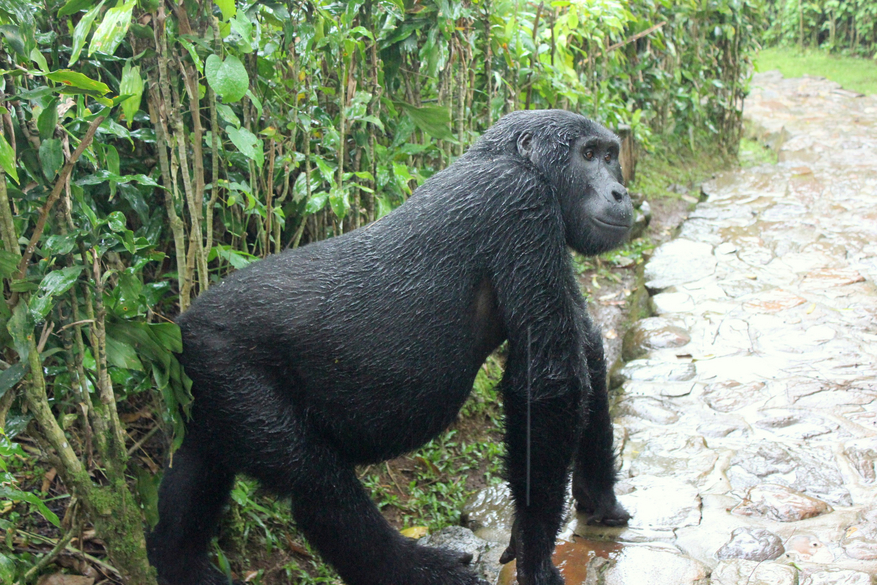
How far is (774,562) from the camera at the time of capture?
2.96m

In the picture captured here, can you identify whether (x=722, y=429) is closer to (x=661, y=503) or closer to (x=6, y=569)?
(x=661, y=503)

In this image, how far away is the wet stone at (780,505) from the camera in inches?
131

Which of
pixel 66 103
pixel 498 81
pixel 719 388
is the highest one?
pixel 66 103

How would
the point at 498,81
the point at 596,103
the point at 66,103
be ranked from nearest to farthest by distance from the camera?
the point at 66,103
the point at 498,81
the point at 596,103

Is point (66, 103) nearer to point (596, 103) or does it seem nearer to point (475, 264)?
point (475, 264)

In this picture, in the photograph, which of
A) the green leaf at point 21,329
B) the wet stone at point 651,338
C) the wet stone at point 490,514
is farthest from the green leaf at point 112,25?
the wet stone at point 651,338

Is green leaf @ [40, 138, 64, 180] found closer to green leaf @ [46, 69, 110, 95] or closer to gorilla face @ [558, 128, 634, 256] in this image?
green leaf @ [46, 69, 110, 95]

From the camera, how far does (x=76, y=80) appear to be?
204 centimetres

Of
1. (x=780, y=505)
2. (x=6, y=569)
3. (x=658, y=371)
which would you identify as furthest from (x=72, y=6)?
(x=658, y=371)

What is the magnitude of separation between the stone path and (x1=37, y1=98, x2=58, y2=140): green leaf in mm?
2391

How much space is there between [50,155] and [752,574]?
2.79m

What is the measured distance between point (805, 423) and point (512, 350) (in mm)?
2208

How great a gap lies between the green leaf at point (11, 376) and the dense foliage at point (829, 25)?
59.3 ft

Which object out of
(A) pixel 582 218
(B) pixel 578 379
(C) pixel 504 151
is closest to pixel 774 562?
(B) pixel 578 379
